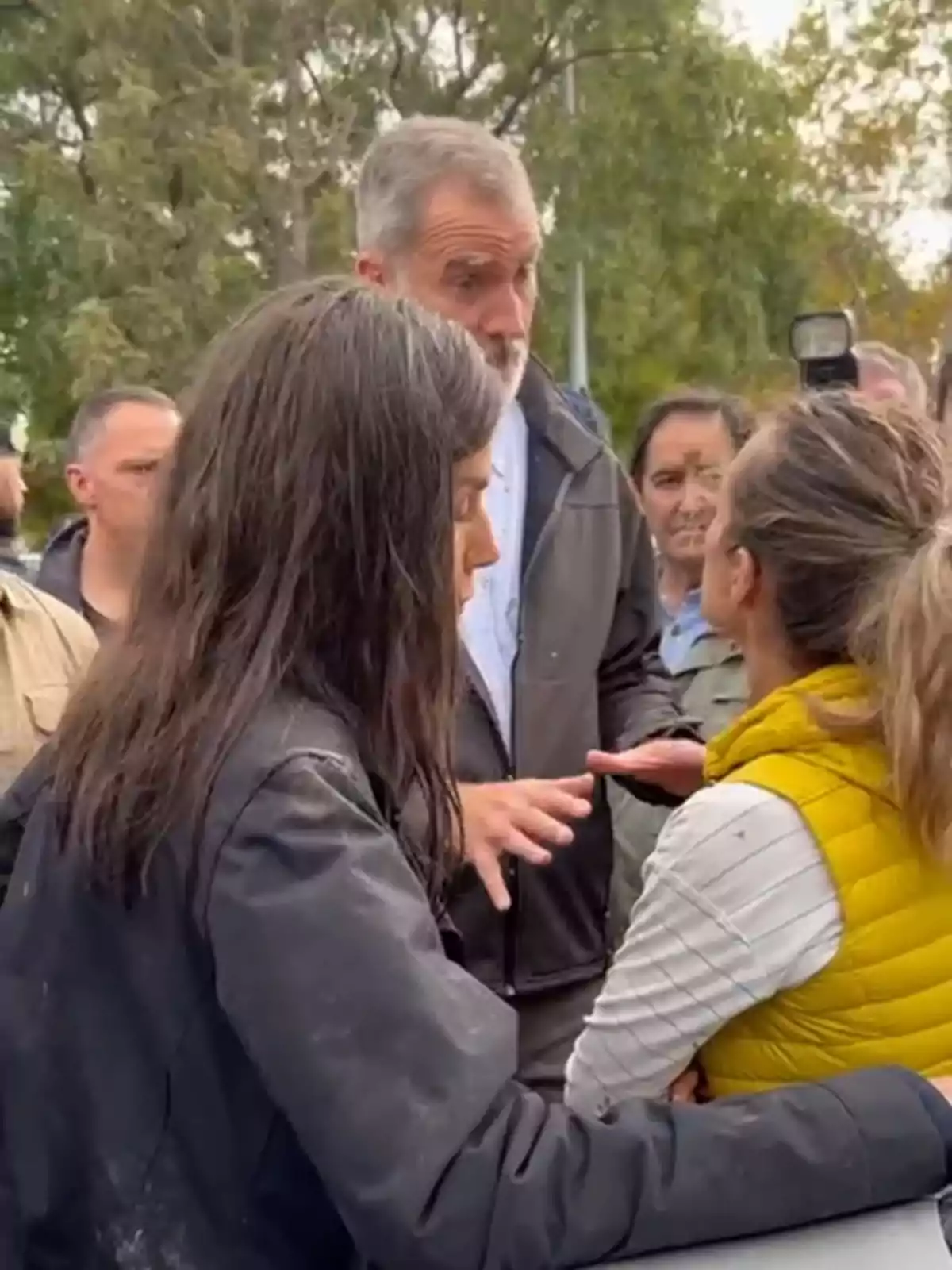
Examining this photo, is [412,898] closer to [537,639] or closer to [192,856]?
[192,856]

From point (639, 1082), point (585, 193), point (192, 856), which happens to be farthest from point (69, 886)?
point (585, 193)

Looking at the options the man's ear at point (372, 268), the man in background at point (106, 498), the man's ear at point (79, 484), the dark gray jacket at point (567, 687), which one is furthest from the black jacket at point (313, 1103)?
the man's ear at point (79, 484)

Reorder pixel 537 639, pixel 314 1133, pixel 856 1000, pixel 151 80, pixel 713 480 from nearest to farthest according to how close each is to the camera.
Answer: pixel 314 1133 → pixel 856 1000 → pixel 537 639 → pixel 713 480 → pixel 151 80

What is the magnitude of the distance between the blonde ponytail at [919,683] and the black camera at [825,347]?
6.96ft

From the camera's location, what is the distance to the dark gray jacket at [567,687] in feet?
8.20

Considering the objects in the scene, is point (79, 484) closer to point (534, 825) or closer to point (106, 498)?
point (106, 498)

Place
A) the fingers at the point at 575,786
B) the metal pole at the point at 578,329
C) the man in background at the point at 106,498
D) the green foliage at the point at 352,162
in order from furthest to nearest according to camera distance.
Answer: the metal pole at the point at 578,329 → the green foliage at the point at 352,162 → the man in background at the point at 106,498 → the fingers at the point at 575,786

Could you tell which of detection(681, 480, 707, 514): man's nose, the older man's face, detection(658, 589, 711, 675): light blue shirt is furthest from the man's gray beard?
detection(681, 480, 707, 514): man's nose

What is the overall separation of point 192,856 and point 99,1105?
22 cm

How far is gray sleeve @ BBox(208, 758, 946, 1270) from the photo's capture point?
1.18 metres

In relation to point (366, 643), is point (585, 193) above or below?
above

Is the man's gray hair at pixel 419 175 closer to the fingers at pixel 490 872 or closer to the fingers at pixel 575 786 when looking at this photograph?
the fingers at pixel 575 786

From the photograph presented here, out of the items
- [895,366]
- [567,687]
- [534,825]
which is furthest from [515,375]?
[895,366]

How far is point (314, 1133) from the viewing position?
1.19 m
